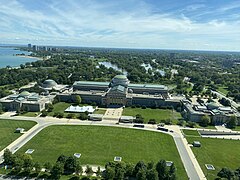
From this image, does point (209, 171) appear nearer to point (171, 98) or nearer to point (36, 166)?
point (36, 166)

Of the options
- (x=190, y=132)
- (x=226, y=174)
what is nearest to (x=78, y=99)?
(x=190, y=132)

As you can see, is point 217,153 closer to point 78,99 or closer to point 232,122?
point 232,122

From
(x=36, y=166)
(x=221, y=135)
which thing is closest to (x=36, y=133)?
(x=36, y=166)

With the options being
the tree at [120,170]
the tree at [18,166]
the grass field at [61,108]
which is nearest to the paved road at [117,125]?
the grass field at [61,108]

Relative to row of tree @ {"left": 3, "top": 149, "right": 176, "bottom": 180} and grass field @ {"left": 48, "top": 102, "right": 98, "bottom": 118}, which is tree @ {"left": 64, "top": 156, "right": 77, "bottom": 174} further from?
grass field @ {"left": 48, "top": 102, "right": 98, "bottom": 118}

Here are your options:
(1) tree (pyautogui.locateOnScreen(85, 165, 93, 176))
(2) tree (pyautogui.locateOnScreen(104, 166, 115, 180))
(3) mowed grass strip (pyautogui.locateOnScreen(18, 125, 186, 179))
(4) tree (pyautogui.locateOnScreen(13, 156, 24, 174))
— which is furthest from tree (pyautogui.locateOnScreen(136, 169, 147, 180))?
(4) tree (pyautogui.locateOnScreen(13, 156, 24, 174))

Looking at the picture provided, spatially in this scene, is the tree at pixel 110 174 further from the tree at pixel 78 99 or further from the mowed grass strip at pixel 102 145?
the tree at pixel 78 99
